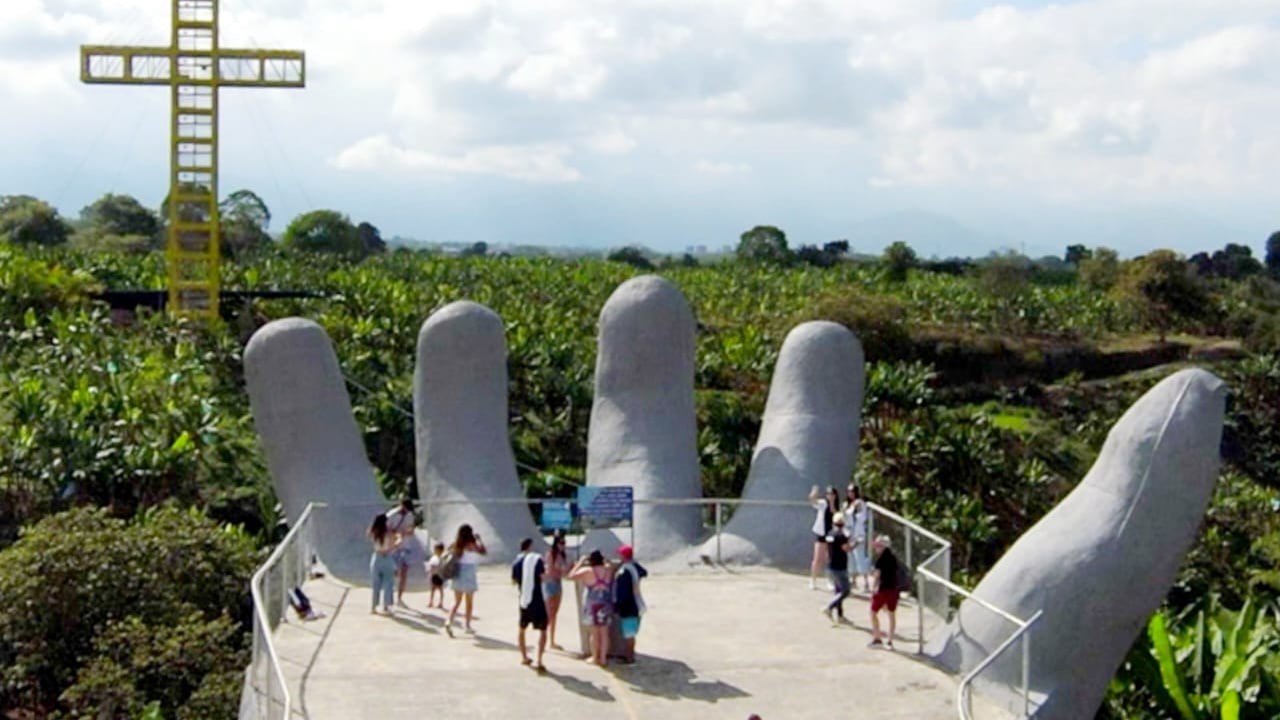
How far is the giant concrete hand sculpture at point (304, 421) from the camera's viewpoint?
1948cm

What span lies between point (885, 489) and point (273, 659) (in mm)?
25726

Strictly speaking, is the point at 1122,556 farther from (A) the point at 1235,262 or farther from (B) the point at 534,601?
(A) the point at 1235,262

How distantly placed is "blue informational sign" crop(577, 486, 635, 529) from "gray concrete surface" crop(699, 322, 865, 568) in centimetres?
112

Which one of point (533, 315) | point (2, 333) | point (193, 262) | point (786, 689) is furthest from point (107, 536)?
point (533, 315)

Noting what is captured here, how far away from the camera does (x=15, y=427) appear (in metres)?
26.7

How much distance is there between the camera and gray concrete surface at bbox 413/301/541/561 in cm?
2028

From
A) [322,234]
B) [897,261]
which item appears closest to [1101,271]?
[897,261]

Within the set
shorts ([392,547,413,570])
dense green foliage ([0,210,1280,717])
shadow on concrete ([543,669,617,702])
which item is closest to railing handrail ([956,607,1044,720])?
shadow on concrete ([543,669,617,702])

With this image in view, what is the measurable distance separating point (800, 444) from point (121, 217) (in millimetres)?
79659

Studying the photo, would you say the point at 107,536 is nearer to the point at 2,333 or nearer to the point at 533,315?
the point at 2,333

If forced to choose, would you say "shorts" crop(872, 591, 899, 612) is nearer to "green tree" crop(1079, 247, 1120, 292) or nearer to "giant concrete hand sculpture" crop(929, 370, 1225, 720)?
"giant concrete hand sculpture" crop(929, 370, 1225, 720)

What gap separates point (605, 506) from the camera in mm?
19078

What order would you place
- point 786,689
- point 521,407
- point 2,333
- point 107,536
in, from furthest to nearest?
point 521,407
point 2,333
point 107,536
point 786,689

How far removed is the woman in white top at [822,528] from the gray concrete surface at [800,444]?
0.60 m
